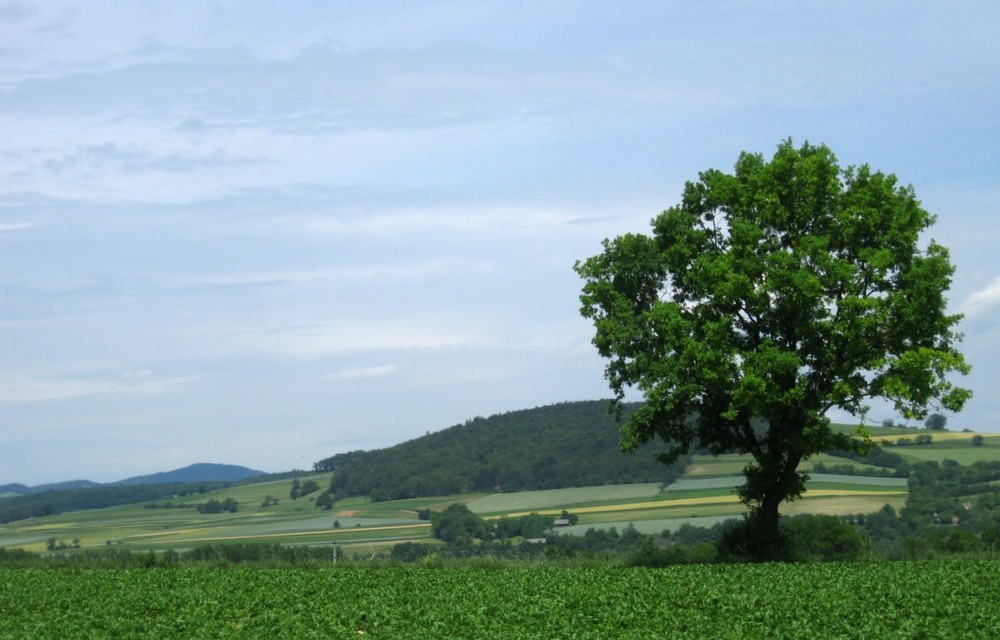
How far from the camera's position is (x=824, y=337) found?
37.4 metres

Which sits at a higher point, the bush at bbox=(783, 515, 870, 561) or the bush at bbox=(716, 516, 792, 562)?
the bush at bbox=(716, 516, 792, 562)

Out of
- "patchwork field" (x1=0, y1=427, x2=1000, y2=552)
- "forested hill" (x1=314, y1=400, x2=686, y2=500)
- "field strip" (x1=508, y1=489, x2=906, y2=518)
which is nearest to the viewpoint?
"patchwork field" (x1=0, y1=427, x2=1000, y2=552)

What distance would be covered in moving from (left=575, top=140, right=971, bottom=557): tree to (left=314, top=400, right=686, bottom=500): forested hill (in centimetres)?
8084

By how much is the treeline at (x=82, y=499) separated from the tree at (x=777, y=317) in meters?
144

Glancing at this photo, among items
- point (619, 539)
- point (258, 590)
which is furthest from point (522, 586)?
point (619, 539)

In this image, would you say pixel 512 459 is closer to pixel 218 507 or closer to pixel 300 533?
pixel 300 533

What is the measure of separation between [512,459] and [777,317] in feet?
340

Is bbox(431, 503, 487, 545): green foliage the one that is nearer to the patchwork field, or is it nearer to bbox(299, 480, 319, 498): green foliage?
the patchwork field

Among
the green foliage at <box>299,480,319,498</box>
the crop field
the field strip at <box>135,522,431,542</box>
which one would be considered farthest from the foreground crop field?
the green foliage at <box>299,480,319,498</box>

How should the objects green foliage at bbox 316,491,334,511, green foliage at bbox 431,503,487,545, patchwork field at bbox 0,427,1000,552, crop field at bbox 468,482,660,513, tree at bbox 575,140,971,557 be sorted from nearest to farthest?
1. tree at bbox 575,140,971,557
2. patchwork field at bbox 0,427,1000,552
3. green foliage at bbox 431,503,487,545
4. crop field at bbox 468,482,660,513
5. green foliage at bbox 316,491,334,511

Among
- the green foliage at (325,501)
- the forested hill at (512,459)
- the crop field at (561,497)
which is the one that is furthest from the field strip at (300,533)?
the green foliage at (325,501)

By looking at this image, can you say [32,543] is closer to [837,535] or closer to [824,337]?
[837,535]

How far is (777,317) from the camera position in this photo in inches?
1506

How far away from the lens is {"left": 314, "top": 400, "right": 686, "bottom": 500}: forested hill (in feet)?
426
